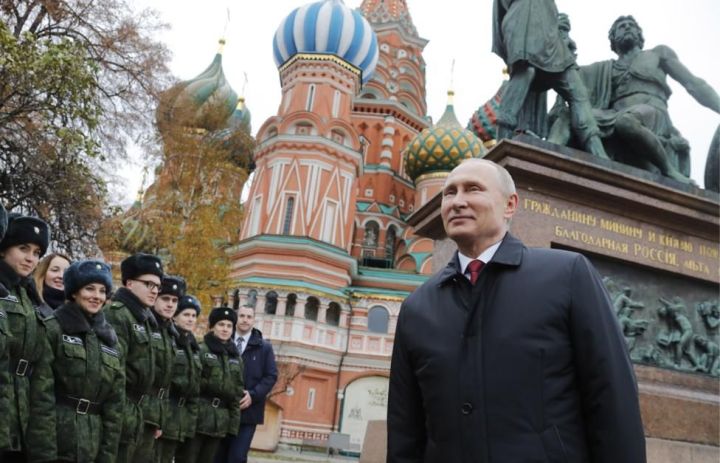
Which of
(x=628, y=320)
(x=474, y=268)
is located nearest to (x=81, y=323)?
(x=474, y=268)

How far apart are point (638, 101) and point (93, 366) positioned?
19.5 feet

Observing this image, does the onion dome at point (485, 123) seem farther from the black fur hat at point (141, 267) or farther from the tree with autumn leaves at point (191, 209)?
the black fur hat at point (141, 267)

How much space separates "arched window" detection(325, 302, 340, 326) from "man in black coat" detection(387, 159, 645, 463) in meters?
23.3

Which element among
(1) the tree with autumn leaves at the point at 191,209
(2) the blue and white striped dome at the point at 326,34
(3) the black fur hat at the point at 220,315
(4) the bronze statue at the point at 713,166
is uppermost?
(2) the blue and white striped dome at the point at 326,34

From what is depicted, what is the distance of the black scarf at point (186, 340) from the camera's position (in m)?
4.99

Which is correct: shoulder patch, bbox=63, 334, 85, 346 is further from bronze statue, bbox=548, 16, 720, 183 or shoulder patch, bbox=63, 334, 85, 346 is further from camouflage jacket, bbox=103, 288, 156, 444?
bronze statue, bbox=548, 16, 720, 183

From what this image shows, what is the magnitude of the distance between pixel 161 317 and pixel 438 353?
133 inches

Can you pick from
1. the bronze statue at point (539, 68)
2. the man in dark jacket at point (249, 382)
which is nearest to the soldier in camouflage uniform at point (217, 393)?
the man in dark jacket at point (249, 382)

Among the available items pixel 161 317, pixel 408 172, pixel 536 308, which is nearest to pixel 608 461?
pixel 536 308

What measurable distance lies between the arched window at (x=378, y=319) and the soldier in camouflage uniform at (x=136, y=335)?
69.5ft

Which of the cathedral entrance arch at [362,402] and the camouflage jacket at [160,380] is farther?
the cathedral entrance arch at [362,402]

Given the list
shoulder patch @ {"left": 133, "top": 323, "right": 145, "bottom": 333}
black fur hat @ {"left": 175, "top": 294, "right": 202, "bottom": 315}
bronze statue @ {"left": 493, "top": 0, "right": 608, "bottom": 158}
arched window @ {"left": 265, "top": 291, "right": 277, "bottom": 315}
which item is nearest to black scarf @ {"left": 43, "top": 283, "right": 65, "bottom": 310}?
shoulder patch @ {"left": 133, "top": 323, "right": 145, "bottom": 333}

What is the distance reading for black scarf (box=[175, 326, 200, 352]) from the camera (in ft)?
16.4

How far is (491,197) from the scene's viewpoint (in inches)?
78.5
